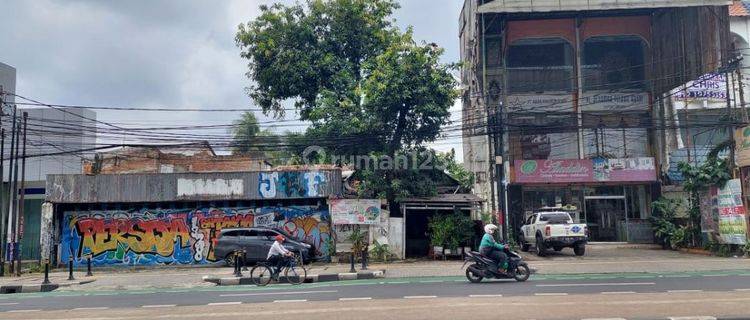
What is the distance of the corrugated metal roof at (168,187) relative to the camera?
24656 millimetres

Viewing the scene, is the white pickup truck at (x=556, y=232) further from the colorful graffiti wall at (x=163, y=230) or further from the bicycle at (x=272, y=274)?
the bicycle at (x=272, y=274)

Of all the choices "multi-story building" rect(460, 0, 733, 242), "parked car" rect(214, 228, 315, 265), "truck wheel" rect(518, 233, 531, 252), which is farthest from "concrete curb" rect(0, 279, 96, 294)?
"multi-story building" rect(460, 0, 733, 242)

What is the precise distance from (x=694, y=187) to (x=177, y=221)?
22328 millimetres

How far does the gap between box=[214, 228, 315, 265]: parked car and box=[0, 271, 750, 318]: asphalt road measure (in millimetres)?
6645

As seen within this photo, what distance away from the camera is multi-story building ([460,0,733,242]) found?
29.5 m

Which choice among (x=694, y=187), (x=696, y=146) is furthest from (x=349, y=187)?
(x=696, y=146)

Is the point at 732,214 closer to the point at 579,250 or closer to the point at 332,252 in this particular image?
the point at 579,250

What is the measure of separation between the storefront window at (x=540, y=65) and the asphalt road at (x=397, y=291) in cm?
1735

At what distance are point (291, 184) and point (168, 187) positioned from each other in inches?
216

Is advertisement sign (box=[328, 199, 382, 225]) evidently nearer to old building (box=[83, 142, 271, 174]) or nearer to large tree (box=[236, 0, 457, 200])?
large tree (box=[236, 0, 457, 200])

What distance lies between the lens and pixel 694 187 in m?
23.7

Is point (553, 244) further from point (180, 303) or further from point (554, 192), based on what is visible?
point (180, 303)

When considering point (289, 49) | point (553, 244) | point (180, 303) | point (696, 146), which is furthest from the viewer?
point (696, 146)

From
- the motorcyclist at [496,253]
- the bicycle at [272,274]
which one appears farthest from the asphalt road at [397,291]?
the bicycle at [272,274]
